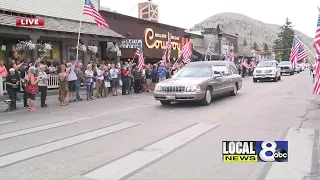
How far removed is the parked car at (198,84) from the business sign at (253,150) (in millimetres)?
7928

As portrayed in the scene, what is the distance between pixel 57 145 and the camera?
7.04 m

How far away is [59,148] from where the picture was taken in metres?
6.77

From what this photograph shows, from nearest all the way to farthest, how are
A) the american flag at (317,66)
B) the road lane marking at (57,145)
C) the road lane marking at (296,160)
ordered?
the road lane marking at (296,160), the road lane marking at (57,145), the american flag at (317,66)

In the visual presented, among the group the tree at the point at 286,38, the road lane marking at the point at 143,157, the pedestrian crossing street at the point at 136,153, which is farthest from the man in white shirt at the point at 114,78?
the tree at the point at 286,38

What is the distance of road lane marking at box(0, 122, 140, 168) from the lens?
609cm

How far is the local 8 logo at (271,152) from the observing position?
401 cm

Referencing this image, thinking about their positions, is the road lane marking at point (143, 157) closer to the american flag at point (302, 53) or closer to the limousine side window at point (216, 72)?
the limousine side window at point (216, 72)

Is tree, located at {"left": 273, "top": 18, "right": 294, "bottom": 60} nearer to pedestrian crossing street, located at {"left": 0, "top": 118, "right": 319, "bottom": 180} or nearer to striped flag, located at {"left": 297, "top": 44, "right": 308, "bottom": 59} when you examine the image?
striped flag, located at {"left": 297, "top": 44, "right": 308, "bottom": 59}

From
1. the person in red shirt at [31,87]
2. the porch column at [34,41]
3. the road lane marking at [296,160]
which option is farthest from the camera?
the porch column at [34,41]

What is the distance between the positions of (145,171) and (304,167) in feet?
8.23

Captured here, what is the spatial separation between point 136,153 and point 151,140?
1.05m

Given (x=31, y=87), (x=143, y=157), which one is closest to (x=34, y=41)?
(x=31, y=87)

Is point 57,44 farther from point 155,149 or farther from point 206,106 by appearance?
point 155,149

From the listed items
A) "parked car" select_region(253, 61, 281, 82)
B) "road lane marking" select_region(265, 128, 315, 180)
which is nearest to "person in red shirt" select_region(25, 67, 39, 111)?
"road lane marking" select_region(265, 128, 315, 180)
